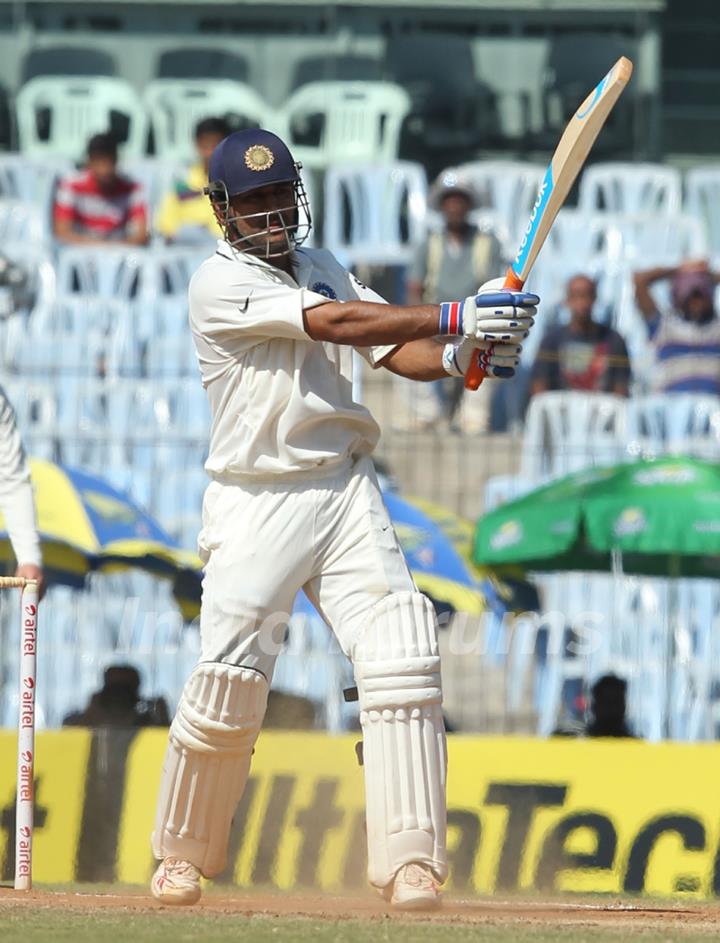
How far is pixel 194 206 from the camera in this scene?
48.9 feet

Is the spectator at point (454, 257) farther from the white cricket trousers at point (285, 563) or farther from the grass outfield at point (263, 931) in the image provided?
the grass outfield at point (263, 931)

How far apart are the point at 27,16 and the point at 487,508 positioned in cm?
704

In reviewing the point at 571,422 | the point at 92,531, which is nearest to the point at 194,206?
the point at 571,422

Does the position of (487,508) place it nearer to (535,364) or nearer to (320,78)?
(535,364)

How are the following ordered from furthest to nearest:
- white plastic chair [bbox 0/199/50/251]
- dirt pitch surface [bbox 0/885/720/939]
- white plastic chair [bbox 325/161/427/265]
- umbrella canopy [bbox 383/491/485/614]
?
white plastic chair [bbox 325/161/427/265] < white plastic chair [bbox 0/199/50/251] < umbrella canopy [bbox 383/491/485/614] < dirt pitch surface [bbox 0/885/720/939]

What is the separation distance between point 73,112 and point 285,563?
11.2 metres

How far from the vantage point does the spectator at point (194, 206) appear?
1479 centimetres

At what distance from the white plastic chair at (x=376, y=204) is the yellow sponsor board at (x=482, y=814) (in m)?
7.69

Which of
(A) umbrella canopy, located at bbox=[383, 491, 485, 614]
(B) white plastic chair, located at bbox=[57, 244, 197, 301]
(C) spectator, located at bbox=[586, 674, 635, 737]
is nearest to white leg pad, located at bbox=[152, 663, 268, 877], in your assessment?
(A) umbrella canopy, located at bbox=[383, 491, 485, 614]

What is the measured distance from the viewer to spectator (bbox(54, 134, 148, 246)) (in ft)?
48.7

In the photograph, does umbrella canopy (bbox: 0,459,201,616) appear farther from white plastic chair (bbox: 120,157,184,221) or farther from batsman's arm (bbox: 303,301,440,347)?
white plastic chair (bbox: 120,157,184,221)

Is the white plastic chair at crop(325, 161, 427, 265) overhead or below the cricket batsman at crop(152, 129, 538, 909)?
overhead

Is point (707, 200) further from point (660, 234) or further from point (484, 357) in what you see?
point (484, 357)

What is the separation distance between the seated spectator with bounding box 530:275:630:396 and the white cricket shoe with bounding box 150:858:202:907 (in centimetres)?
667
